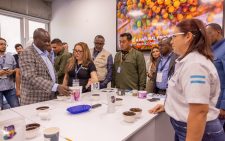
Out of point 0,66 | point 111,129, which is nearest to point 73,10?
point 0,66

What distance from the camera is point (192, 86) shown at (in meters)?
0.93

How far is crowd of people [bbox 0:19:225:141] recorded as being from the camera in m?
0.96

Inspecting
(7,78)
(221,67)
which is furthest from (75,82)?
(7,78)

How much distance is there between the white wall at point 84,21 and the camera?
451 cm

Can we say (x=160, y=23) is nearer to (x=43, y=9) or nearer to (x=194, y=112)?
(x=194, y=112)

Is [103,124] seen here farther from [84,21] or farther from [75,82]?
[84,21]

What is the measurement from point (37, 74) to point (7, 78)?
174 centimetres

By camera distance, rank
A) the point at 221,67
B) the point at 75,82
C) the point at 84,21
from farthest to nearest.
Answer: the point at 84,21 < the point at 75,82 < the point at 221,67

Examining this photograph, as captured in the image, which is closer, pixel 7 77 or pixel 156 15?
pixel 7 77

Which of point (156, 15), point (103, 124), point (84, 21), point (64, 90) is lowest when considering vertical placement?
point (103, 124)

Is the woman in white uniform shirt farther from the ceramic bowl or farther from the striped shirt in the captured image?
the striped shirt

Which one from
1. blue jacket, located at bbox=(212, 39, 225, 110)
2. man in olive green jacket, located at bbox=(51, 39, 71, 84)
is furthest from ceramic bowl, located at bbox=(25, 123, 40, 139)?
man in olive green jacket, located at bbox=(51, 39, 71, 84)

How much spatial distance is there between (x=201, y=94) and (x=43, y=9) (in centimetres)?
540

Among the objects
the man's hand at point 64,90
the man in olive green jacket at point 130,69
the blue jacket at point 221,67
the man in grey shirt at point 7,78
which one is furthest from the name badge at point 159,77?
the man in grey shirt at point 7,78
